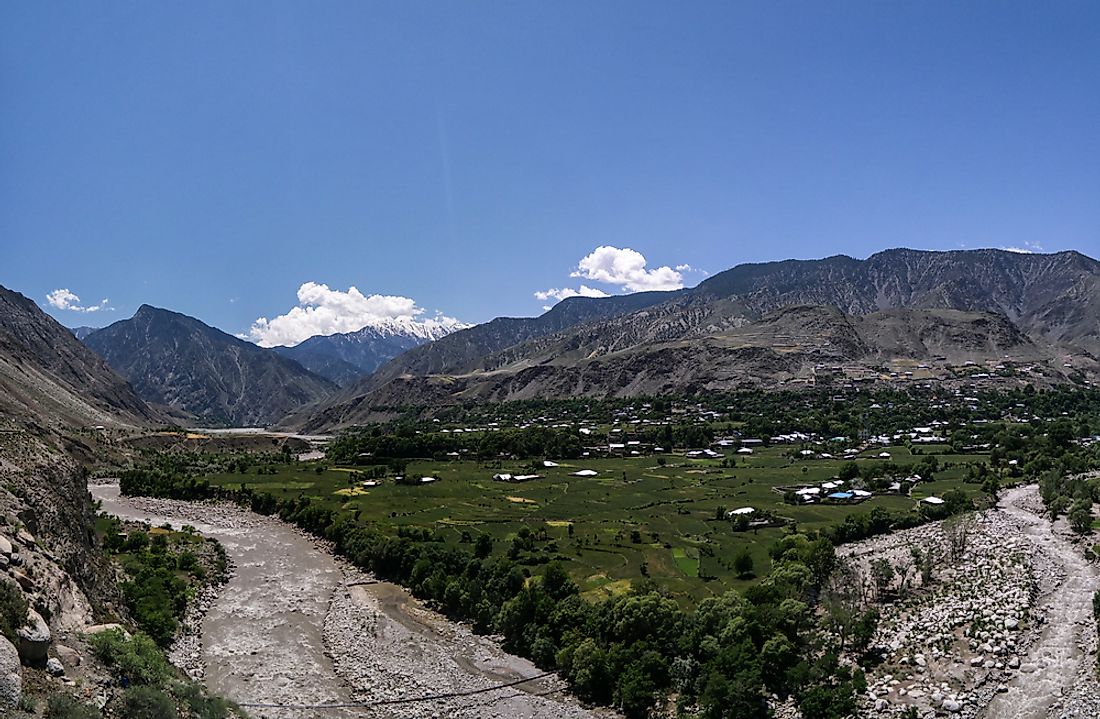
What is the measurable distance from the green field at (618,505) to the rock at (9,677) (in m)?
36.6

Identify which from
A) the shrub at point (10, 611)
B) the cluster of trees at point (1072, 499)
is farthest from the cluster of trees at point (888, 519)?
the shrub at point (10, 611)

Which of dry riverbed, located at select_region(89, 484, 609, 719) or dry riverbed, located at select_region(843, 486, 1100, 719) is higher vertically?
dry riverbed, located at select_region(843, 486, 1100, 719)

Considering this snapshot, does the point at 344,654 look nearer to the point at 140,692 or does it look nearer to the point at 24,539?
the point at 24,539

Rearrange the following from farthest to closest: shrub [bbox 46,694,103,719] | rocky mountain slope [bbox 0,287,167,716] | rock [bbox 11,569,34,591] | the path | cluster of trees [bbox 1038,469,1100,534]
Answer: cluster of trees [bbox 1038,469,1100,534] → the path → rock [bbox 11,569,34,591] → rocky mountain slope [bbox 0,287,167,716] → shrub [bbox 46,694,103,719]

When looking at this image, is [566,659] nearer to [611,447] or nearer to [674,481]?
[674,481]

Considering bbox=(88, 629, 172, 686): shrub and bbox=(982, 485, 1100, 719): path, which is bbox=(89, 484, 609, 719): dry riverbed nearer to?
bbox=(88, 629, 172, 686): shrub

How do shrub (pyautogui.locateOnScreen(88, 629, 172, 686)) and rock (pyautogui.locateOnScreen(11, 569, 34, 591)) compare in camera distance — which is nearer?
shrub (pyautogui.locateOnScreen(88, 629, 172, 686))

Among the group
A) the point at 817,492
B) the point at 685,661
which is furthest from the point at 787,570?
the point at 817,492

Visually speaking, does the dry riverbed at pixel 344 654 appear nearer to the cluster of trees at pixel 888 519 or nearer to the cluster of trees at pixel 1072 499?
the cluster of trees at pixel 888 519

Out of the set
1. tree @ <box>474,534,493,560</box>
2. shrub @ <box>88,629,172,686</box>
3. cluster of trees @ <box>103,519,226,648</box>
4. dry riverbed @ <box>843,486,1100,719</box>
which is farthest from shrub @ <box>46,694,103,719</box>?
tree @ <box>474,534,493,560</box>

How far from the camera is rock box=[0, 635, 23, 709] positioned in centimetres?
1700

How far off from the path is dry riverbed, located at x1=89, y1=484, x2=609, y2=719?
20.0 meters

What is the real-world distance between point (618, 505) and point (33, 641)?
220 ft

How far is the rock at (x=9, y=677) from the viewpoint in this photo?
55.8 ft
